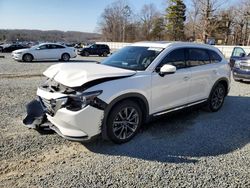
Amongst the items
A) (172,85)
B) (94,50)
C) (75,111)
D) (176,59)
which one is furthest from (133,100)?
(94,50)

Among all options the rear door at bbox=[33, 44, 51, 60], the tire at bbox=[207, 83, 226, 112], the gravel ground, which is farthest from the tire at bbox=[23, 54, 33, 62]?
the tire at bbox=[207, 83, 226, 112]

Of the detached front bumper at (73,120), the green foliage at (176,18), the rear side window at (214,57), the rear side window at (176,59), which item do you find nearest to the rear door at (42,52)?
the rear side window at (214,57)

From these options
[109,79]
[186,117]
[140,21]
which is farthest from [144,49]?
[140,21]

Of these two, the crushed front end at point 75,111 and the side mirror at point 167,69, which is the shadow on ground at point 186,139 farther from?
the side mirror at point 167,69

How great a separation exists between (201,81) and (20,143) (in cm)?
379

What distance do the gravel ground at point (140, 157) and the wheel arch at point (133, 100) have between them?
35 cm

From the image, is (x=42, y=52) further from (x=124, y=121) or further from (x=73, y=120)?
(x=73, y=120)

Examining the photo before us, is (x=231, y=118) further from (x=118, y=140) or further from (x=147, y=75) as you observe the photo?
(x=118, y=140)

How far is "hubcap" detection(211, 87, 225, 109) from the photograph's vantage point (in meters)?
6.38

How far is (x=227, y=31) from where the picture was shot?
186 ft

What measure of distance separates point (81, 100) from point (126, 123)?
0.95 m

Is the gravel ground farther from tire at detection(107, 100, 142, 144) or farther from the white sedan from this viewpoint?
the white sedan

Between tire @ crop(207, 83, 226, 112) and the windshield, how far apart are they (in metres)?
2.06

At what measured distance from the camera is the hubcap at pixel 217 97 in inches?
251
